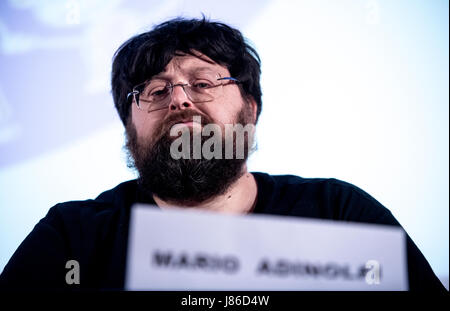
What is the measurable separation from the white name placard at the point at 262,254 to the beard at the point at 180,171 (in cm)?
10

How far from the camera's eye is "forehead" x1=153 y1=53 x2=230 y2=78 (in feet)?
3.48

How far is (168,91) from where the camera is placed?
105cm

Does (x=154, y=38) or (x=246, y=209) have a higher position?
(x=154, y=38)

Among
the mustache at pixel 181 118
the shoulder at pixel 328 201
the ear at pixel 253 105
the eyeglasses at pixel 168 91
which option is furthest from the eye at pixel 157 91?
the shoulder at pixel 328 201

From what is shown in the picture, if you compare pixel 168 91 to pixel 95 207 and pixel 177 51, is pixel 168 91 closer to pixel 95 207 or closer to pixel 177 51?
pixel 177 51

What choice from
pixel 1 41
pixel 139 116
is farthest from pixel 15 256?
pixel 1 41

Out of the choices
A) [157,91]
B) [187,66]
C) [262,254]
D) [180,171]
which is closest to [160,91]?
[157,91]

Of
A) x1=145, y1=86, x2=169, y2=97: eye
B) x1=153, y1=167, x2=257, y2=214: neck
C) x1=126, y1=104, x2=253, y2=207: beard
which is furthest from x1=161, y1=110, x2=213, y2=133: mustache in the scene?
x1=153, y1=167, x2=257, y2=214: neck

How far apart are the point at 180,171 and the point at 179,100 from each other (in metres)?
0.22

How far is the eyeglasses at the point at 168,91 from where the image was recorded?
1040mm

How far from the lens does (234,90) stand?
1130 millimetres
